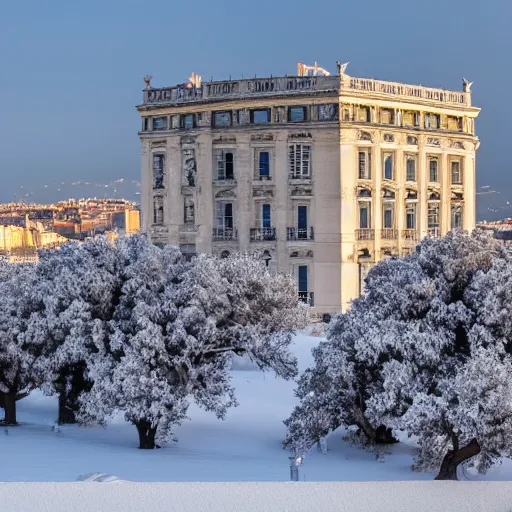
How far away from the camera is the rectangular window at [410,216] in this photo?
240ft

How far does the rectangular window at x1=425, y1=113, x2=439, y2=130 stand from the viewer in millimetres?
73812

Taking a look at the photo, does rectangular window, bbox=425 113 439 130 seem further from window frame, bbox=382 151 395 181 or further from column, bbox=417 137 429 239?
window frame, bbox=382 151 395 181

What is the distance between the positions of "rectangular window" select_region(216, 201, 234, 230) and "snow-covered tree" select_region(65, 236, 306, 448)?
32.3m

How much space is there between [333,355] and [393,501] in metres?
7.40

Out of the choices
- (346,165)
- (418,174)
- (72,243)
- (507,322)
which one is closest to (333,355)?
(507,322)

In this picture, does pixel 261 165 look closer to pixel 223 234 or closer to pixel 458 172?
pixel 223 234

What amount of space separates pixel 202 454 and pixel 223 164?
37.1 m

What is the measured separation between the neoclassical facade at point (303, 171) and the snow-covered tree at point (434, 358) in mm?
36076

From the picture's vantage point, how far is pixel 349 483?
24.0m

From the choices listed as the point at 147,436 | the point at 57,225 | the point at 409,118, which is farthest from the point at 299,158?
the point at 57,225

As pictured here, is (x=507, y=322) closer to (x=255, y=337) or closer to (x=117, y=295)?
(x=255, y=337)

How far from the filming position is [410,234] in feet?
239

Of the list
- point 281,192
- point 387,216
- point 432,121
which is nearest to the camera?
point 281,192

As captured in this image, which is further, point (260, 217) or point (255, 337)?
point (260, 217)
